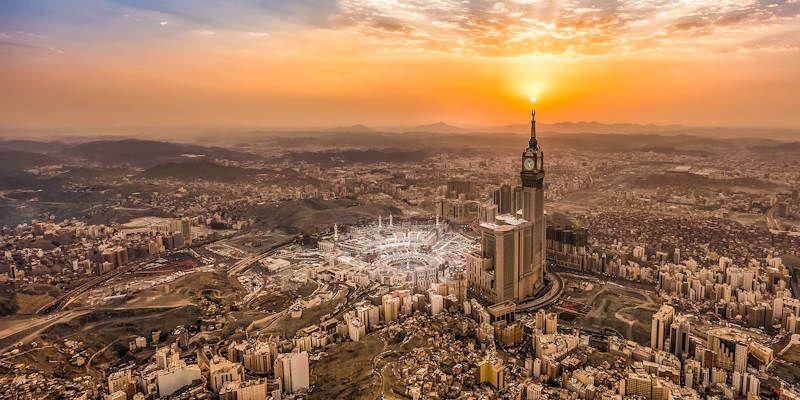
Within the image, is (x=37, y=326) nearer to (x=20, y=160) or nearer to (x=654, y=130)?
(x=20, y=160)

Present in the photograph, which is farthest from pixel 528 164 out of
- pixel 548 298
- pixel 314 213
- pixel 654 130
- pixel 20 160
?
pixel 654 130

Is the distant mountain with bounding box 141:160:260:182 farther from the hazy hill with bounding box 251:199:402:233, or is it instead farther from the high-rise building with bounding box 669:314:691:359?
the high-rise building with bounding box 669:314:691:359

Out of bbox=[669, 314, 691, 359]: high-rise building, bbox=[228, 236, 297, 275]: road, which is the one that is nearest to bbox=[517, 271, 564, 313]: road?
bbox=[669, 314, 691, 359]: high-rise building

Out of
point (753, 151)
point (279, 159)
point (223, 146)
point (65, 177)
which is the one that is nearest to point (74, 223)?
point (65, 177)

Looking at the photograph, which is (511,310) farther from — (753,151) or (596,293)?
(753,151)

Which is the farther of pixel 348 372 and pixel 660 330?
pixel 660 330

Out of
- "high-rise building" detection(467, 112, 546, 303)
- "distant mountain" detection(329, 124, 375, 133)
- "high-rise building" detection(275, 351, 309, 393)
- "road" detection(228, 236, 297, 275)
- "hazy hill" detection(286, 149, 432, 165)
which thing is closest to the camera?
"high-rise building" detection(275, 351, 309, 393)

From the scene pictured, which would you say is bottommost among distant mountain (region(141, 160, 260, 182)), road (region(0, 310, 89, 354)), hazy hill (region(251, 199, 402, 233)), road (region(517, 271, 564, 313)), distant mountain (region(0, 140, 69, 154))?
road (region(517, 271, 564, 313))
